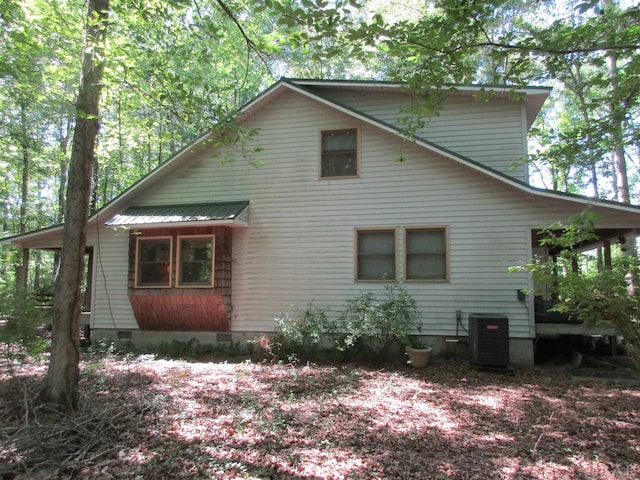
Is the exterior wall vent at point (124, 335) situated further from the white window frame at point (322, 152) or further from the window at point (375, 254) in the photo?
the white window frame at point (322, 152)

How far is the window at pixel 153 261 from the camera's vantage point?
9.76 metres

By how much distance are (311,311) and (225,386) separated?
120 inches

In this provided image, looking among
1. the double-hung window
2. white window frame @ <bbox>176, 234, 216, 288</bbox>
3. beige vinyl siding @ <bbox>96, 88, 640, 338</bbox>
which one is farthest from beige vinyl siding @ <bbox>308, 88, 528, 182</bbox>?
the double-hung window

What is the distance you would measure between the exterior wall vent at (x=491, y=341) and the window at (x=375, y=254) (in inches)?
87.8

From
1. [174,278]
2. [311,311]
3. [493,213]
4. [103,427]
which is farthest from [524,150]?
[103,427]

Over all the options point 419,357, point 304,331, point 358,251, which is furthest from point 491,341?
point 304,331

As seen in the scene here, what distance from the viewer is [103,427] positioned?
4.51 metres

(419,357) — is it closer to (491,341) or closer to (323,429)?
(491,341)

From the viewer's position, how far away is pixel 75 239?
523 cm

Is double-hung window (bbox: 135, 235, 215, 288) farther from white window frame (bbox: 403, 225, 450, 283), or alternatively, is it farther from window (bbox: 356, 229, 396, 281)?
white window frame (bbox: 403, 225, 450, 283)

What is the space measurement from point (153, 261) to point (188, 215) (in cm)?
164

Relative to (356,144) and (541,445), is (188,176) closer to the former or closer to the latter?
(356,144)

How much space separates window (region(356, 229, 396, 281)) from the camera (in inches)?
355

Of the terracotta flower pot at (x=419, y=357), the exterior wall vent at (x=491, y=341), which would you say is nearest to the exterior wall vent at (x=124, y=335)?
the terracotta flower pot at (x=419, y=357)
